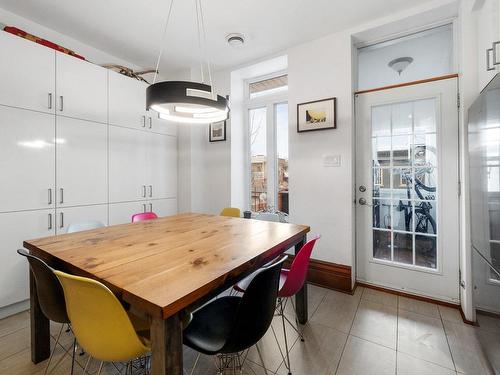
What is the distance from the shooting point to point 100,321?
0.93 meters

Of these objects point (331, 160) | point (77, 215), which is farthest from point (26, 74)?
point (331, 160)

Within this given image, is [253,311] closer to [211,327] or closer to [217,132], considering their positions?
[211,327]

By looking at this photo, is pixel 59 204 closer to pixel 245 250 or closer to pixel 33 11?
pixel 33 11

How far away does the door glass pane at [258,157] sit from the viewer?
11.9ft

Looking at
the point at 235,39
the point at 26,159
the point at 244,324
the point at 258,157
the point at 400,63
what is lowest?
the point at 244,324

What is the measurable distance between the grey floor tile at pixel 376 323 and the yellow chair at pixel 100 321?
1667 mm

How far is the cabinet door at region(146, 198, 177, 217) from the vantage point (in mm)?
3330

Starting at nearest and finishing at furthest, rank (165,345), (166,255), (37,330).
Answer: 1. (165,345)
2. (166,255)
3. (37,330)

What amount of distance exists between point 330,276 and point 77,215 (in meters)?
2.80

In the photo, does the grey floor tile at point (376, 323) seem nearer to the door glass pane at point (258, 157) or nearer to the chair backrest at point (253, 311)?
the chair backrest at point (253, 311)

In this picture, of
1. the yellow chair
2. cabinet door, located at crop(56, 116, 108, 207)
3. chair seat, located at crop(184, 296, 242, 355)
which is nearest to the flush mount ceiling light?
chair seat, located at crop(184, 296, 242, 355)

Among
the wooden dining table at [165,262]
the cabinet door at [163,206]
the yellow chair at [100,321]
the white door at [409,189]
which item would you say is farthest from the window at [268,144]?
the yellow chair at [100,321]

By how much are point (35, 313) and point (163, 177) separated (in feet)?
6.96

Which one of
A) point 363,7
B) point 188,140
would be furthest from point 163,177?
point 363,7
